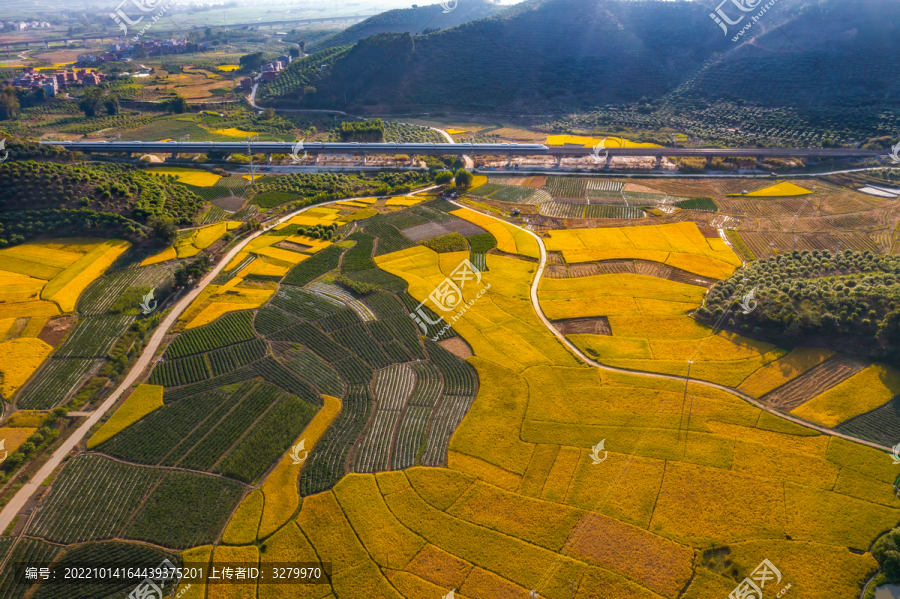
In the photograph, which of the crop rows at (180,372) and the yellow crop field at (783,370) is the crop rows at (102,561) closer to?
the crop rows at (180,372)

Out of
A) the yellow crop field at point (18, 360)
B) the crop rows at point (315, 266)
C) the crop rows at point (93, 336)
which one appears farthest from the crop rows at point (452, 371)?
the yellow crop field at point (18, 360)

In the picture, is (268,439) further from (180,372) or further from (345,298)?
(345,298)

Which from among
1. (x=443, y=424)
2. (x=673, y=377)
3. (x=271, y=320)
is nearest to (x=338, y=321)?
(x=271, y=320)

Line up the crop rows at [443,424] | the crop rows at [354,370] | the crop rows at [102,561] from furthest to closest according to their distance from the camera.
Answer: the crop rows at [354,370] → the crop rows at [443,424] → the crop rows at [102,561]

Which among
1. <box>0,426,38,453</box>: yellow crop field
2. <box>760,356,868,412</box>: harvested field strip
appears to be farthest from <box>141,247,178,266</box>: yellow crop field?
<box>760,356,868,412</box>: harvested field strip

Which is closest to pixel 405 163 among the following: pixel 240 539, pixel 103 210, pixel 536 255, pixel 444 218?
pixel 444 218

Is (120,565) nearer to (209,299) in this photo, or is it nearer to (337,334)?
(337,334)

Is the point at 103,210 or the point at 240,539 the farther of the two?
the point at 103,210
